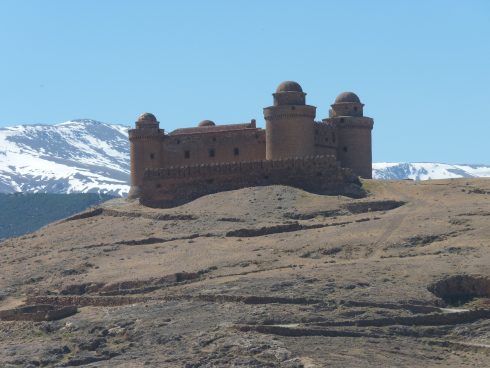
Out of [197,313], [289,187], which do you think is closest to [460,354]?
[197,313]

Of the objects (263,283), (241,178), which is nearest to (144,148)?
(241,178)

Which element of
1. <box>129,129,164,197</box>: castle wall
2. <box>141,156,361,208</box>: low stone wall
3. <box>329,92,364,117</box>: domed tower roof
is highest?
<box>329,92,364,117</box>: domed tower roof

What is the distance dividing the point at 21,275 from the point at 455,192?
978 inches

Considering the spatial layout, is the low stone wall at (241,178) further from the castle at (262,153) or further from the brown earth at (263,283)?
the brown earth at (263,283)

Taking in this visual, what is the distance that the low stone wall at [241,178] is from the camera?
85.0m

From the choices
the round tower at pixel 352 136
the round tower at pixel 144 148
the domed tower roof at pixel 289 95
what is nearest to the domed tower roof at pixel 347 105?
the round tower at pixel 352 136

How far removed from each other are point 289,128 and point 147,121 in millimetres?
10306

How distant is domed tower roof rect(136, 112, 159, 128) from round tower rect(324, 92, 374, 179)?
36.2 feet

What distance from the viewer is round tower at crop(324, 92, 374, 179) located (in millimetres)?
91688

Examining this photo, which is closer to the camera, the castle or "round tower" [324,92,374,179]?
the castle

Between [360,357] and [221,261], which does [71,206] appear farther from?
[360,357]

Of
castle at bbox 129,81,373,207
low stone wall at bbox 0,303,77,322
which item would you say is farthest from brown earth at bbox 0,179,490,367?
castle at bbox 129,81,373,207

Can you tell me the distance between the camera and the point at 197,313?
61.4 meters

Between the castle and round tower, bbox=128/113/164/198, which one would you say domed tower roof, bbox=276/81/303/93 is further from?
round tower, bbox=128/113/164/198
